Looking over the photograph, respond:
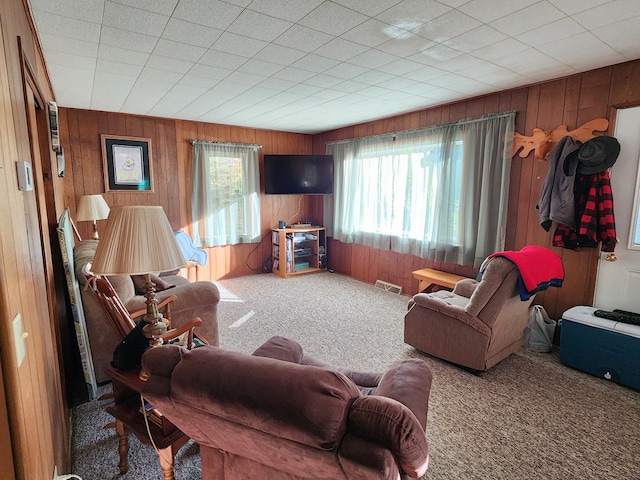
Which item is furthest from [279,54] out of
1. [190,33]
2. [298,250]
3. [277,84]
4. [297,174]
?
[298,250]

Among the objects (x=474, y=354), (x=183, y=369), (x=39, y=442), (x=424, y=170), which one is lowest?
(x=474, y=354)

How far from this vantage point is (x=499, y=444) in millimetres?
1943

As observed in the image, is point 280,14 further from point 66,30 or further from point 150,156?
point 150,156

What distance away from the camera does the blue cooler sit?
2438 millimetres

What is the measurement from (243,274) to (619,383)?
485cm

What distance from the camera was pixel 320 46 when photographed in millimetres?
2375

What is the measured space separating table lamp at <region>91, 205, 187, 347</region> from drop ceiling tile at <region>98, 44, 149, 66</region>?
1.67 metres

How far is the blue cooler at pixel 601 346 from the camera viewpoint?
2.44 metres

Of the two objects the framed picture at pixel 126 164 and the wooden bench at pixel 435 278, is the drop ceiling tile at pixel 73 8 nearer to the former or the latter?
the framed picture at pixel 126 164

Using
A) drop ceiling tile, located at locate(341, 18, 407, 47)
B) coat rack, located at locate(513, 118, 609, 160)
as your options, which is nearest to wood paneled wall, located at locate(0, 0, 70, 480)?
drop ceiling tile, located at locate(341, 18, 407, 47)

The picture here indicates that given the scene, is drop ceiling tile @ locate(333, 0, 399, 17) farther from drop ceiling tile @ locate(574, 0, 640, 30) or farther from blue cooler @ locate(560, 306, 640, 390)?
blue cooler @ locate(560, 306, 640, 390)

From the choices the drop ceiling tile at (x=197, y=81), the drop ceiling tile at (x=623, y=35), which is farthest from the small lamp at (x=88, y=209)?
the drop ceiling tile at (x=623, y=35)

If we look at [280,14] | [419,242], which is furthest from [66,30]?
[419,242]

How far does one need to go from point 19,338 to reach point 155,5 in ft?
5.92
